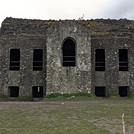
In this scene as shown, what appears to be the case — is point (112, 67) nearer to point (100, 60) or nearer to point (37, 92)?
point (100, 60)

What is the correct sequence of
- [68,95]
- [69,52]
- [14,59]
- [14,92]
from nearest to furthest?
[68,95], [69,52], [14,59], [14,92]

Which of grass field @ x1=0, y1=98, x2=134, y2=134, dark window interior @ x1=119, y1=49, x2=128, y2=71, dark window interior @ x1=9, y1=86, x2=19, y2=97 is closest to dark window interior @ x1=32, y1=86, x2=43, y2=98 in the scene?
dark window interior @ x1=9, y1=86, x2=19, y2=97

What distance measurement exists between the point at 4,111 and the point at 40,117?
8.80 ft

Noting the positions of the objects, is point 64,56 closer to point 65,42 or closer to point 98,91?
point 65,42

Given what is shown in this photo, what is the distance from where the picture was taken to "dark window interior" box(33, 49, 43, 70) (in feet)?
95.1

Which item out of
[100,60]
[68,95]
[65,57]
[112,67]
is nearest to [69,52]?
[65,57]

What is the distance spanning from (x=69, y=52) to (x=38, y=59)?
2.98 metres

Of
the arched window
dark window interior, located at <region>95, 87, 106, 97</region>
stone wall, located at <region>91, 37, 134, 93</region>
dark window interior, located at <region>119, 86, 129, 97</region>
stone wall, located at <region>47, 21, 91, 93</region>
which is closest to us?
stone wall, located at <region>47, 21, 91, 93</region>

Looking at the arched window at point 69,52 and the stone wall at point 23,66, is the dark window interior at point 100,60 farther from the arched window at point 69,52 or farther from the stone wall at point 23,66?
the stone wall at point 23,66

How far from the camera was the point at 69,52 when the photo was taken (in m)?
29.1

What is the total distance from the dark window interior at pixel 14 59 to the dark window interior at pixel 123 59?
29.2 feet

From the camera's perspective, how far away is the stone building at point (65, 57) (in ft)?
88.6

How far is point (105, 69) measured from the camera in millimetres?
28438

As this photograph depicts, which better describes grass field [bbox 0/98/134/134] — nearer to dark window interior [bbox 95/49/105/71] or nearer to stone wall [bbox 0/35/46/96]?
stone wall [bbox 0/35/46/96]
